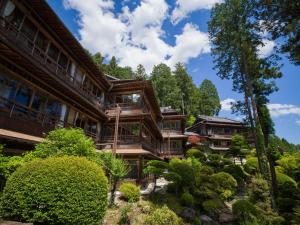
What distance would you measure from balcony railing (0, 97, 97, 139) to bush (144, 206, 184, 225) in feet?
28.7

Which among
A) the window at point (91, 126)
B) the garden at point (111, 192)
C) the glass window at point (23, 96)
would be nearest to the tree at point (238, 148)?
the garden at point (111, 192)

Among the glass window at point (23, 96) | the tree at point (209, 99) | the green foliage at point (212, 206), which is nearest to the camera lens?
the glass window at point (23, 96)

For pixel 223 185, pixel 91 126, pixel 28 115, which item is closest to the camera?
pixel 28 115

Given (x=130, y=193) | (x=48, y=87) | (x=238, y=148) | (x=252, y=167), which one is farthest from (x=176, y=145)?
(x=48, y=87)

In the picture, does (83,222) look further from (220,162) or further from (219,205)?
(220,162)

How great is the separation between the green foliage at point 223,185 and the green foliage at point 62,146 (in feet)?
42.1

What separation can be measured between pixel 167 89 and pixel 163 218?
42.6 meters

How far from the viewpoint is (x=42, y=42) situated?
44.3ft

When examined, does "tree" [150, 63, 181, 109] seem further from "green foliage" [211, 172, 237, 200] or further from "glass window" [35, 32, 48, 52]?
"glass window" [35, 32, 48, 52]

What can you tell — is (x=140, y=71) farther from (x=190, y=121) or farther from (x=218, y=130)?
(x=218, y=130)

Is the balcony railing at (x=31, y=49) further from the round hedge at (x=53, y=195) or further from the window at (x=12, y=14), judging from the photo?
the round hedge at (x=53, y=195)

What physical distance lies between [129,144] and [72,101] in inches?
272

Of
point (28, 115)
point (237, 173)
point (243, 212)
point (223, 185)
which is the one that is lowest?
point (243, 212)

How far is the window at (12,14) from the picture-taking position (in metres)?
10.2
